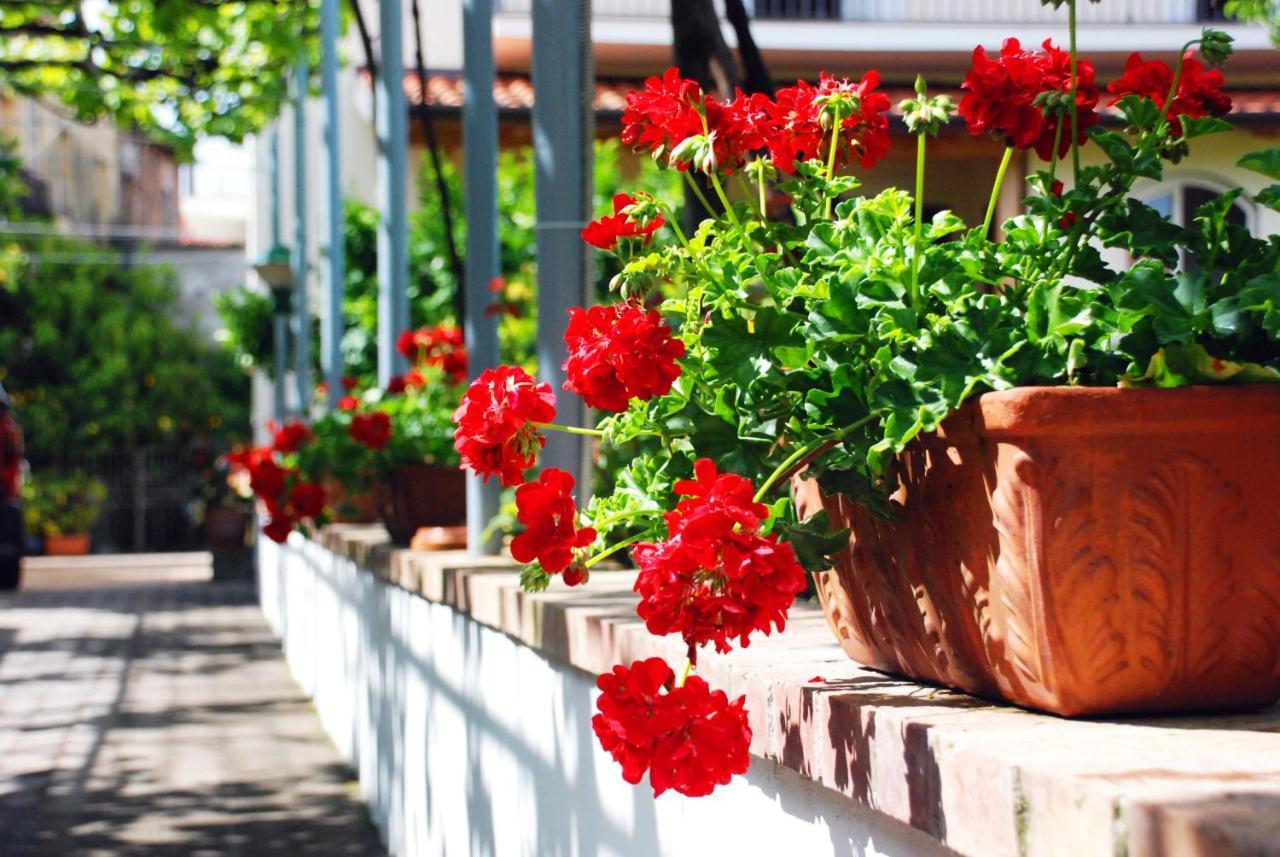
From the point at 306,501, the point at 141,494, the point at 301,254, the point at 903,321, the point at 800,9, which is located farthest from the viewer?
the point at 141,494

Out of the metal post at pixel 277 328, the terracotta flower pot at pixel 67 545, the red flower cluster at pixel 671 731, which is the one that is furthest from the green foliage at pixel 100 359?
the red flower cluster at pixel 671 731

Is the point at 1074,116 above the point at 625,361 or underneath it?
above

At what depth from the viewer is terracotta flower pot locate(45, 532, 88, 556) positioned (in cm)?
→ 2991

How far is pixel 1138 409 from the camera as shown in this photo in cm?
197

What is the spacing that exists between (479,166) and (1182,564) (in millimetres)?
4161

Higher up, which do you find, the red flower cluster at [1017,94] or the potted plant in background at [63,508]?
the red flower cluster at [1017,94]

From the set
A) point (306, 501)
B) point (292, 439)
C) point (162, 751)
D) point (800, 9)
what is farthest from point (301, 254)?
point (306, 501)

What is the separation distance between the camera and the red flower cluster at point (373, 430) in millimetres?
7250

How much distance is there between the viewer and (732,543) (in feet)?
6.54

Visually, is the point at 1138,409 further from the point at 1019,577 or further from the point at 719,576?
the point at 719,576

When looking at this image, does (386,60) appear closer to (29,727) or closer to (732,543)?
(29,727)

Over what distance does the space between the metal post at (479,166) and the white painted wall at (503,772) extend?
Result: 91cm

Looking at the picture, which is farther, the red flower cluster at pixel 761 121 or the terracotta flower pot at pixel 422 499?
the terracotta flower pot at pixel 422 499

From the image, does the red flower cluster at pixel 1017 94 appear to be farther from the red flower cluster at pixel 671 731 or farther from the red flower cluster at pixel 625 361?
the red flower cluster at pixel 671 731
